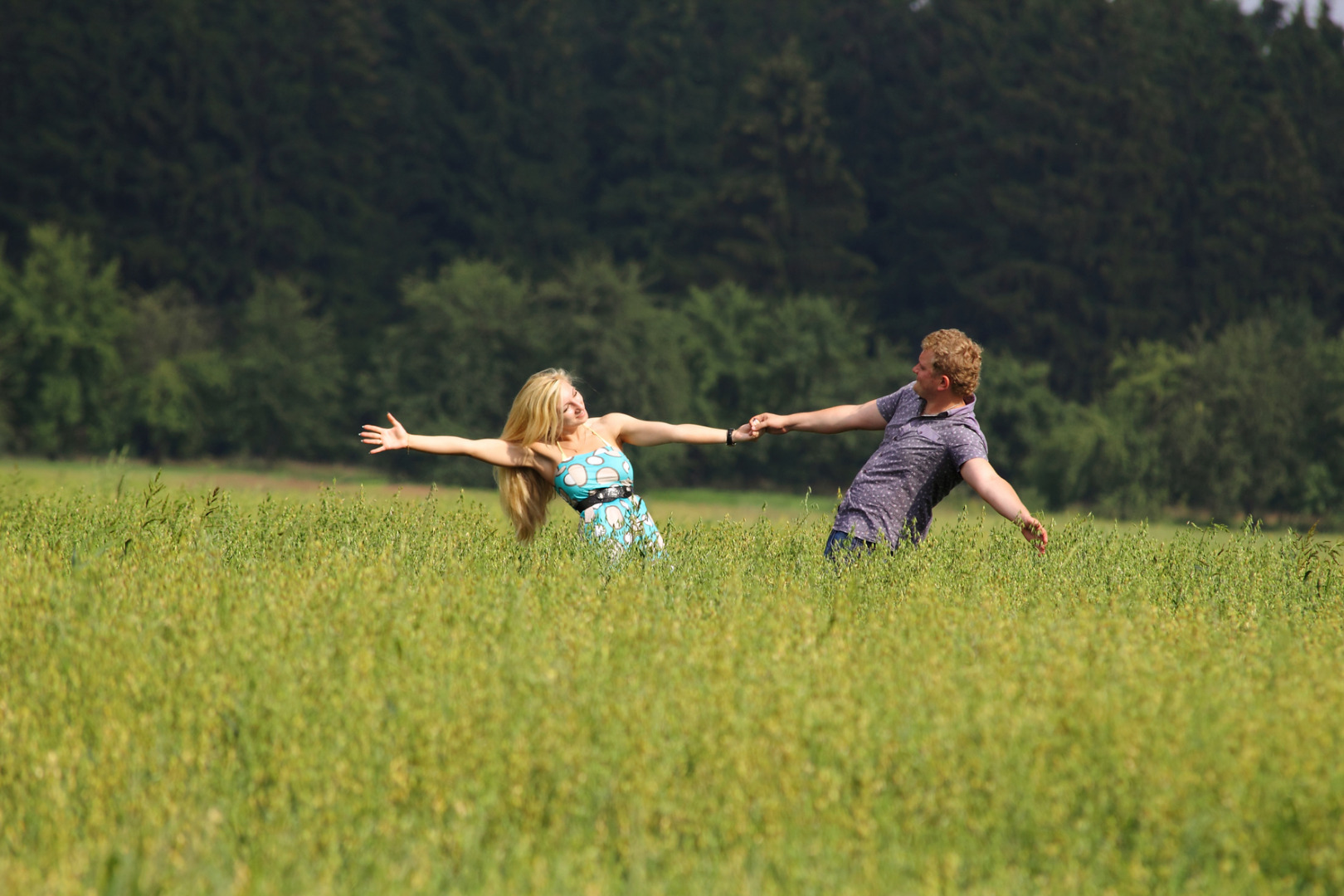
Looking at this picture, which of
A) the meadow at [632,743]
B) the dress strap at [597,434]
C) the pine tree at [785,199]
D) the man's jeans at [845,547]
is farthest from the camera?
the pine tree at [785,199]

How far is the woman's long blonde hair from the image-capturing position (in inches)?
306

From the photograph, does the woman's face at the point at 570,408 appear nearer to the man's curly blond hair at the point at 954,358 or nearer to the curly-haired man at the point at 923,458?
the curly-haired man at the point at 923,458

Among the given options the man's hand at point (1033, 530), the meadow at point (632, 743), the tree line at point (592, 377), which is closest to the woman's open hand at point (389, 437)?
the meadow at point (632, 743)

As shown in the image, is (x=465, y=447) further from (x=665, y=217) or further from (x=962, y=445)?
(x=665, y=217)

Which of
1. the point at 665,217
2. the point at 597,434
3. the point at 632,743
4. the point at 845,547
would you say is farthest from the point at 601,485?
the point at 665,217

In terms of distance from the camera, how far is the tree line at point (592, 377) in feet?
125

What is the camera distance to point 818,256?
5153 cm

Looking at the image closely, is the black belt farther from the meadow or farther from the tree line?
the tree line

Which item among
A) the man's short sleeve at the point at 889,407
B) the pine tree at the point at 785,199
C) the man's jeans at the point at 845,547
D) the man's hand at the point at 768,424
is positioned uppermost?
the pine tree at the point at 785,199

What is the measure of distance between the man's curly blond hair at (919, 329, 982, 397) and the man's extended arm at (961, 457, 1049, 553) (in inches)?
17.9

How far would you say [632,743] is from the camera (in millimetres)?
4199

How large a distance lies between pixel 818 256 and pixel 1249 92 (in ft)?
57.0

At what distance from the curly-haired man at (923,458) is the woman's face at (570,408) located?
1.53m

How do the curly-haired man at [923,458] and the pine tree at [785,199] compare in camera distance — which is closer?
the curly-haired man at [923,458]
